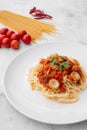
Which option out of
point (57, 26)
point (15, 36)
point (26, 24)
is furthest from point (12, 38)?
point (57, 26)

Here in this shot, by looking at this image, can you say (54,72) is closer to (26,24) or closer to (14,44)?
(14,44)

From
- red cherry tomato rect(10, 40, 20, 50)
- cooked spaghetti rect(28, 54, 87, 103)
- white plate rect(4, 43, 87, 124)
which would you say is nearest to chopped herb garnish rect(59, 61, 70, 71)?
cooked spaghetti rect(28, 54, 87, 103)

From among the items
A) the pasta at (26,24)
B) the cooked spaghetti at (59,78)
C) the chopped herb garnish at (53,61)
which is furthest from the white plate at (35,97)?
the pasta at (26,24)

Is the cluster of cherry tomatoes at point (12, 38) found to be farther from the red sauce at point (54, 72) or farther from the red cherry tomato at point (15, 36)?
the red sauce at point (54, 72)

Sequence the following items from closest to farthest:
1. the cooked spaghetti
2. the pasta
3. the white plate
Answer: the white plate, the cooked spaghetti, the pasta

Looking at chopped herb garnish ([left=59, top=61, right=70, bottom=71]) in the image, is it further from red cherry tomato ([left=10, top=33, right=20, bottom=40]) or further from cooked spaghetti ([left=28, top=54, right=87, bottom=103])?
red cherry tomato ([left=10, top=33, right=20, bottom=40])

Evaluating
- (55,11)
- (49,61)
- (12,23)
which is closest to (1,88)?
(49,61)
